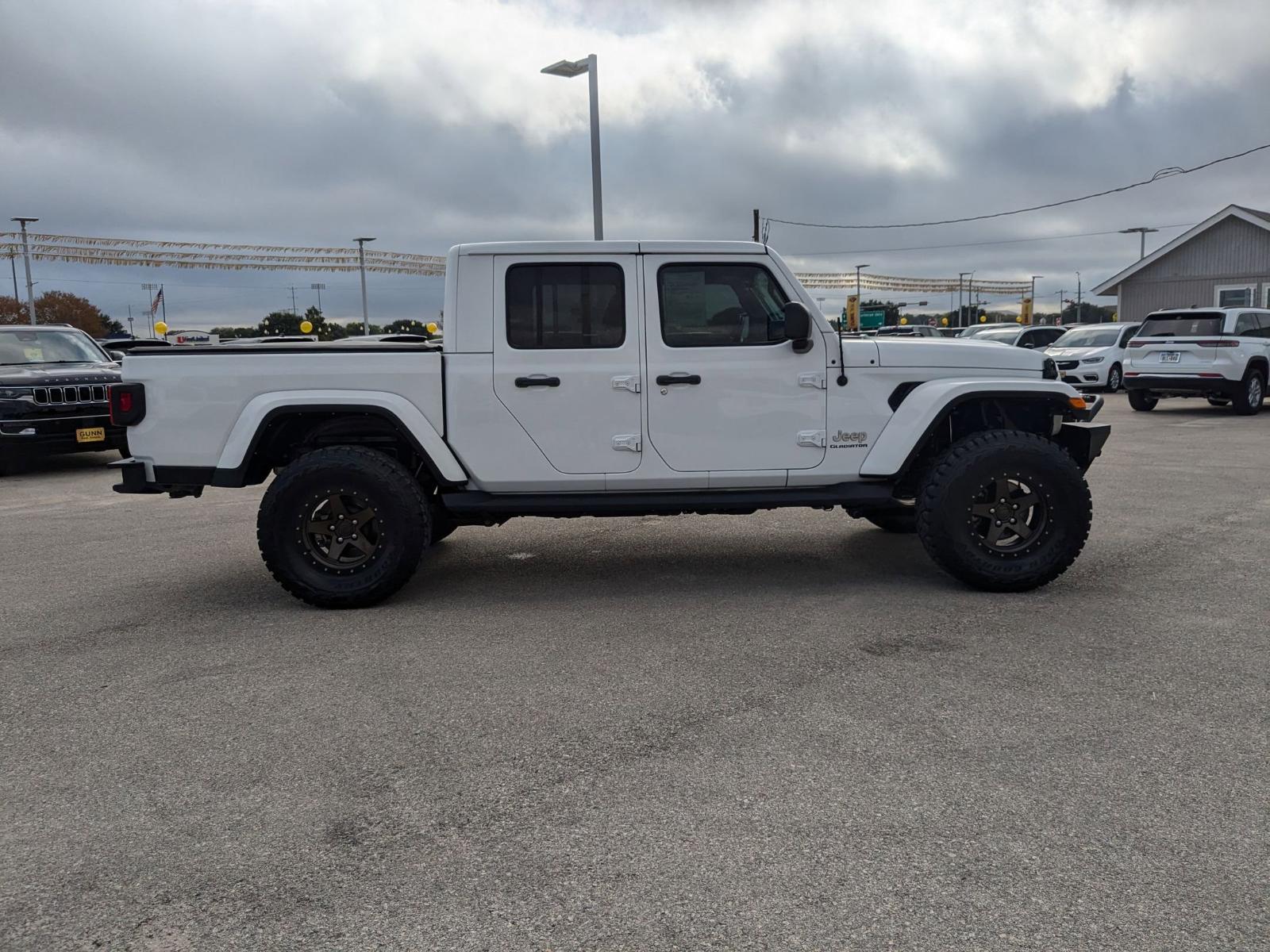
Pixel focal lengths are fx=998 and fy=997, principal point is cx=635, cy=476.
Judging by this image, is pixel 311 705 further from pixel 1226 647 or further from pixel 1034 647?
A: pixel 1226 647

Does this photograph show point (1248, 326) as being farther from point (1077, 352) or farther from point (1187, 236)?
point (1187, 236)

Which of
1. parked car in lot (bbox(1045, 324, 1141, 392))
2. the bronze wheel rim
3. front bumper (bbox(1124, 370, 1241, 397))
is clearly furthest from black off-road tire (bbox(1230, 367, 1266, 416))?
the bronze wheel rim

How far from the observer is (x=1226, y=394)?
16094 mm

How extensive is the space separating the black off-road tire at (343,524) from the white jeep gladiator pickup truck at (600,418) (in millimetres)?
10

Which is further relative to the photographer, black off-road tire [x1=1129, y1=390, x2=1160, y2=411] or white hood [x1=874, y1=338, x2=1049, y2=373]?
black off-road tire [x1=1129, y1=390, x2=1160, y2=411]

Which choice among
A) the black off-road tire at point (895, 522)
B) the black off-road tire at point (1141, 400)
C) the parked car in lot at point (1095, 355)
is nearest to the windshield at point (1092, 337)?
the parked car in lot at point (1095, 355)

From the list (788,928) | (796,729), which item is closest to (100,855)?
(788,928)

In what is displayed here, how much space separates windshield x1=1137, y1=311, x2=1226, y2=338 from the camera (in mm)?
16156

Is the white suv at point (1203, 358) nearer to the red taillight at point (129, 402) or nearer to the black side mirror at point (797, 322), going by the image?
the black side mirror at point (797, 322)

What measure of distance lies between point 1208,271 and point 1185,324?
21.3 metres

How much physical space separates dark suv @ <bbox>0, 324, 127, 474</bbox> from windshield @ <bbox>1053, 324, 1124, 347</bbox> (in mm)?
19701

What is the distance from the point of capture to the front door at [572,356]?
5438 millimetres

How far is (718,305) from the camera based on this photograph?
5.58m

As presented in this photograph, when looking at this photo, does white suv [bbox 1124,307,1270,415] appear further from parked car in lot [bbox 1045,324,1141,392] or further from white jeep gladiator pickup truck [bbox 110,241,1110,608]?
white jeep gladiator pickup truck [bbox 110,241,1110,608]
